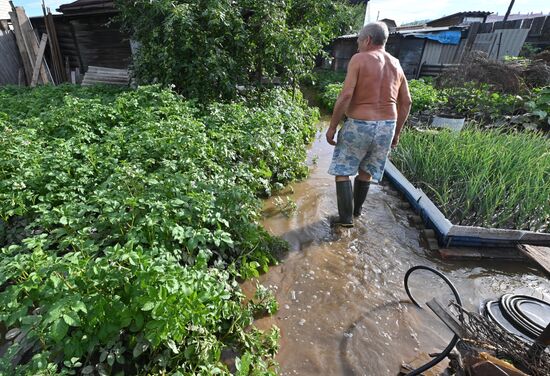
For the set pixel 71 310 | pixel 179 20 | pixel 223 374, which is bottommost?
pixel 223 374

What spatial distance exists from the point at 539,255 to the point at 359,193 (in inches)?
76.9

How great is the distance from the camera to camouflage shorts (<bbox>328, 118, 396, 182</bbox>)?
3295mm

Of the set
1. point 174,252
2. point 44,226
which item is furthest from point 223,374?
point 44,226

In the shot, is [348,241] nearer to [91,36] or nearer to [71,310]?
[71,310]

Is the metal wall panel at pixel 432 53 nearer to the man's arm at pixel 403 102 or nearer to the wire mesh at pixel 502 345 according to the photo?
the man's arm at pixel 403 102

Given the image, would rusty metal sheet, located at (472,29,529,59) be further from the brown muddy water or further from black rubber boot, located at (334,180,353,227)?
black rubber boot, located at (334,180,353,227)

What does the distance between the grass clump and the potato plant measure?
6.73 feet

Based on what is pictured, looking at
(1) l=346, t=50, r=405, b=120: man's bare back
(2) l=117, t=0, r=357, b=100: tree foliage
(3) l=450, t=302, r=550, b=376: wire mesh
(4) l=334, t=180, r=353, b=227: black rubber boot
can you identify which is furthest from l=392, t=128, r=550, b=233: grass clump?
(2) l=117, t=0, r=357, b=100: tree foliage

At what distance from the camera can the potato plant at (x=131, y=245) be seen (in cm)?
154

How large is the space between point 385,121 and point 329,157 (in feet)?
8.99

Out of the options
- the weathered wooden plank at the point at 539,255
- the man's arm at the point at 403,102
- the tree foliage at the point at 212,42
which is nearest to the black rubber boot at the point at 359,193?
the man's arm at the point at 403,102

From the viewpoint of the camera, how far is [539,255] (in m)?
2.07

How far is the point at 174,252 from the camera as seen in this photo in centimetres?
201

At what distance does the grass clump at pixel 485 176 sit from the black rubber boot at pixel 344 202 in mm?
1074
